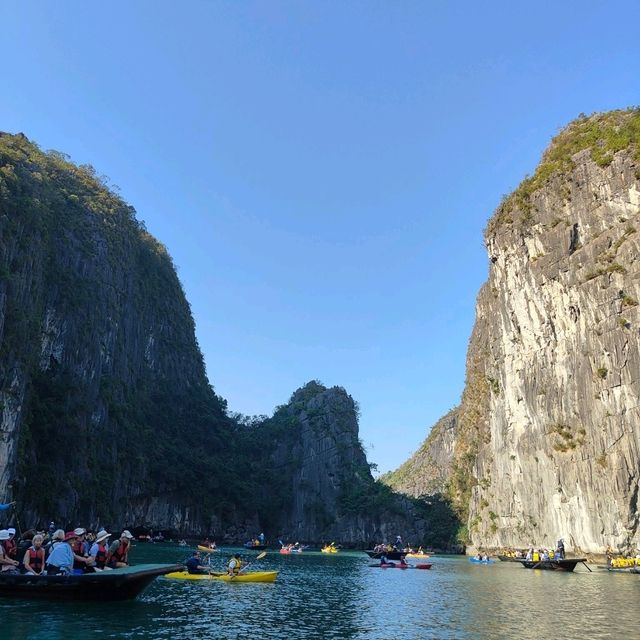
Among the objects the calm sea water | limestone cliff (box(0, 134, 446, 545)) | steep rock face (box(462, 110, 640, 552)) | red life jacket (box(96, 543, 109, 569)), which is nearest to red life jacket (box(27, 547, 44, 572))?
the calm sea water

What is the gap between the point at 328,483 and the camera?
97938 millimetres

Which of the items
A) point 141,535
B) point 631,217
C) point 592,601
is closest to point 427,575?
point 592,601

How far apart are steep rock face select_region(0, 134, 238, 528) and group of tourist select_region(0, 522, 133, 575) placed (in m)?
31.0

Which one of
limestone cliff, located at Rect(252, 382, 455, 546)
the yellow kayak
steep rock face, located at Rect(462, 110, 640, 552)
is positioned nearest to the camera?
the yellow kayak

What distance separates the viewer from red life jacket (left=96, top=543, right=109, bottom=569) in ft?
54.7

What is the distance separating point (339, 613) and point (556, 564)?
23753mm

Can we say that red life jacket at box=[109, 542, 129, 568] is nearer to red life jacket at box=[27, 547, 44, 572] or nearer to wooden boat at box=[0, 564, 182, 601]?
wooden boat at box=[0, 564, 182, 601]

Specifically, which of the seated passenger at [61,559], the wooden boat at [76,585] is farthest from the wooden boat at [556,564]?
the seated passenger at [61,559]

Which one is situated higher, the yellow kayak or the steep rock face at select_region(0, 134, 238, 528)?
the steep rock face at select_region(0, 134, 238, 528)

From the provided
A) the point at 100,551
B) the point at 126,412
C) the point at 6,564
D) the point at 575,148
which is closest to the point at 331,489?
the point at 126,412

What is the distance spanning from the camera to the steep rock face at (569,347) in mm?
39688

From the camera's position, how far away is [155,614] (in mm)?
14875

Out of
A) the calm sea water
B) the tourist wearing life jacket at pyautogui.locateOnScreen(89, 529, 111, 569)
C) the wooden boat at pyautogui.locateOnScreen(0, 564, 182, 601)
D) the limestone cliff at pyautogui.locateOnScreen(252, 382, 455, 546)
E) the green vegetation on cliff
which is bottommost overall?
the calm sea water

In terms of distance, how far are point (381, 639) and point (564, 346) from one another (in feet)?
126
